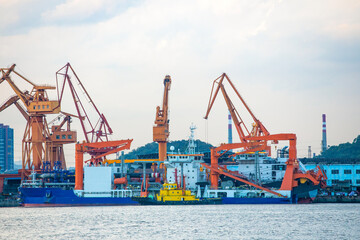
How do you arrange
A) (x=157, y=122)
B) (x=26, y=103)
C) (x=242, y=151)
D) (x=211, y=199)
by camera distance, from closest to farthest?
(x=211, y=199) < (x=242, y=151) < (x=26, y=103) < (x=157, y=122)

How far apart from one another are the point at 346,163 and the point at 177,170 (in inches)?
1227

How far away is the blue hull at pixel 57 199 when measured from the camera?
81688mm

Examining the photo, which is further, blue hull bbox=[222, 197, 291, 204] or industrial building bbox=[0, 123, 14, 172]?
industrial building bbox=[0, 123, 14, 172]

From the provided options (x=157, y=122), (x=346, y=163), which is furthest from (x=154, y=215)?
(x=346, y=163)

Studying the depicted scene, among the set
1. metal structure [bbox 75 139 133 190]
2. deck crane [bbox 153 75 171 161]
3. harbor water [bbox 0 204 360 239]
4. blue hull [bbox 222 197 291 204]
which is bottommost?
harbor water [bbox 0 204 360 239]

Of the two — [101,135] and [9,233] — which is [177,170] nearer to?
[101,135]

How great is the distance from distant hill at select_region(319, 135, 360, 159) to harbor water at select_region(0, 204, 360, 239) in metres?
78.4

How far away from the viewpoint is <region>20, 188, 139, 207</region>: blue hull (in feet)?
268

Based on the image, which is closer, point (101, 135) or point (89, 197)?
point (89, 197)

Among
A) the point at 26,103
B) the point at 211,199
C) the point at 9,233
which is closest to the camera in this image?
the point at 9,233

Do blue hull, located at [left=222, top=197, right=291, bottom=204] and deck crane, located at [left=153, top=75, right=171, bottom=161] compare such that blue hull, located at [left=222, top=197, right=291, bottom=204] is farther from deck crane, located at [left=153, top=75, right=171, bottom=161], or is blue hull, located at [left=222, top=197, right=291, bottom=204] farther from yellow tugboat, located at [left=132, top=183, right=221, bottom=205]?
deck crane, located at [left=153, top=75, right=171, bottom=161]

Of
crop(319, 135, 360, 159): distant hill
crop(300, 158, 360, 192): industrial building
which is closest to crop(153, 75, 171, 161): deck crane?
crop(300, 158, 360, 192): industrial building

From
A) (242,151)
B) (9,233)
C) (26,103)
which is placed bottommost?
(9,233)

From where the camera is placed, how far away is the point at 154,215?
213 ft
